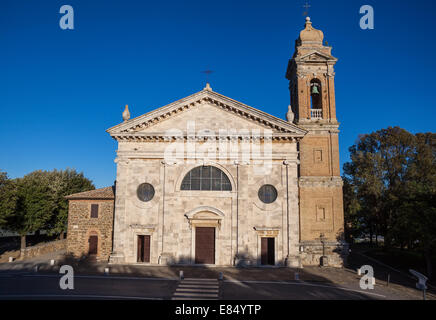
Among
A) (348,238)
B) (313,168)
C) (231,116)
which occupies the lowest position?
(348,238)

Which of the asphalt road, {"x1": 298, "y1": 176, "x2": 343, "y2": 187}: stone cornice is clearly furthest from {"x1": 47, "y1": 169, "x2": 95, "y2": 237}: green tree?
{"x1": 298, "y1": 176, "x2": 343, "y2": 187}: stone cornice

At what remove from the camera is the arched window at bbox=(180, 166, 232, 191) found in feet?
75.0

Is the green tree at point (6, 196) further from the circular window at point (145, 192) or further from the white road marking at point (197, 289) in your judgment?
the white road marking at point (197, 289)

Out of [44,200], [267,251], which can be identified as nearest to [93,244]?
[44,200]

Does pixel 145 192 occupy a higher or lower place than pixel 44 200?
higher

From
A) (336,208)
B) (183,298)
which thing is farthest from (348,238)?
(183,298)

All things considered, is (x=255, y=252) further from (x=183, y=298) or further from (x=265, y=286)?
(x=183, y=298)

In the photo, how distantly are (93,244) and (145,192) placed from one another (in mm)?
6478

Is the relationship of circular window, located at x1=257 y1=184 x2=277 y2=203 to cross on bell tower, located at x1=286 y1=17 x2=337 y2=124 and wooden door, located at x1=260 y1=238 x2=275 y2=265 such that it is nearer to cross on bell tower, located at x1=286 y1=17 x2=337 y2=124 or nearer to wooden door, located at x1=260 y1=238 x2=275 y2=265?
wooden door, located at x1=260 y1=238 x2=275 y2=265

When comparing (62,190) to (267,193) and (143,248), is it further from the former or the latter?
(267,193)

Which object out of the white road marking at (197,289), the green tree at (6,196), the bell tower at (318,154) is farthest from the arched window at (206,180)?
the green tree at (6,196)

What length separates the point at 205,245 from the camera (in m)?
22.3

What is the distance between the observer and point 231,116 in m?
23.4
